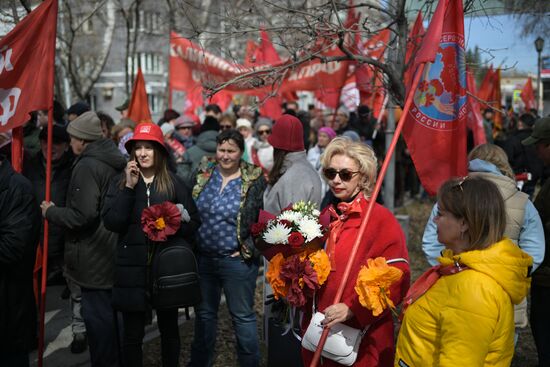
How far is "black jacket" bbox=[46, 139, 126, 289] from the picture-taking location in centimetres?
427

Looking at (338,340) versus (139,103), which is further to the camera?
(139,103)

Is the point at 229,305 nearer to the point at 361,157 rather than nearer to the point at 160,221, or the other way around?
the point at 160,221

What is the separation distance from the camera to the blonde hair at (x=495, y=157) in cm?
404

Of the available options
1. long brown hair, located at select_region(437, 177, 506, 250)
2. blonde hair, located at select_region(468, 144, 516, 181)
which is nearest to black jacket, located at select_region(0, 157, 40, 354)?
long brown hair, located at select_region(437, 177, 506, 250)

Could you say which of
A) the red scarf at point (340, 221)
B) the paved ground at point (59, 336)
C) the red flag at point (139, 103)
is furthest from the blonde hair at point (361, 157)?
the red flag at point (139, 103)

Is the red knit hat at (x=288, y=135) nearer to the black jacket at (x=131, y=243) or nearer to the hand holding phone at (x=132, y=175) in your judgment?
the black jacket at (x=131, y=243)

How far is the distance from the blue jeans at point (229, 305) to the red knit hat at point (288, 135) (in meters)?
0.95

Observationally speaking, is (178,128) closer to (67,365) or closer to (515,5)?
(67,365)

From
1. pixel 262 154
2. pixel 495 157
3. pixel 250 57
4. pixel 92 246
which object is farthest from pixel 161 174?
pixel 262 154

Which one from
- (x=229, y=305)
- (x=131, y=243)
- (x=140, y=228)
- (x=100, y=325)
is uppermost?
(x=140, y=228)

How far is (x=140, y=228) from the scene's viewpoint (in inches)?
154

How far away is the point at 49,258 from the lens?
5133 mm

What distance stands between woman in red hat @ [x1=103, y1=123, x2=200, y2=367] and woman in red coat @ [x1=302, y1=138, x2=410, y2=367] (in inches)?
46.5

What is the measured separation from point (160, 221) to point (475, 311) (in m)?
2.13
